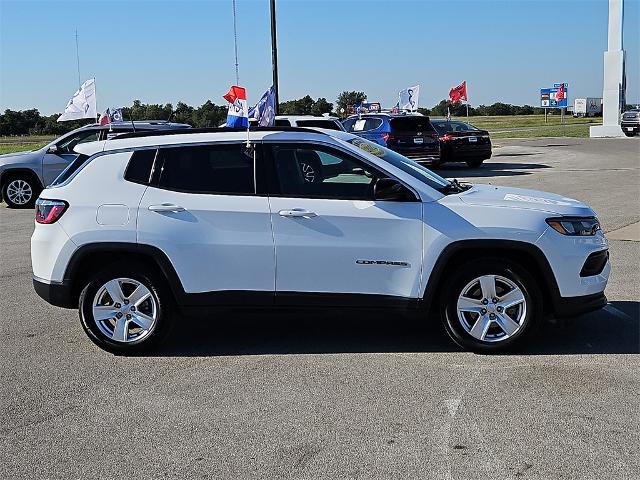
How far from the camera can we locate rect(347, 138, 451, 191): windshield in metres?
6.39

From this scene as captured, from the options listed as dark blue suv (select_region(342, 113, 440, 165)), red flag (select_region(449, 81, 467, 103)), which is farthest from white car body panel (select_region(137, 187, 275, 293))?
red flag (select_region(449, 81, 467, 103))

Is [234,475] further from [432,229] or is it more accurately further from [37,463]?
[432,229]

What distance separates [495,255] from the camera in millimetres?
6137

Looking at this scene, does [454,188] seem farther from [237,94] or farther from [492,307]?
[237,94]

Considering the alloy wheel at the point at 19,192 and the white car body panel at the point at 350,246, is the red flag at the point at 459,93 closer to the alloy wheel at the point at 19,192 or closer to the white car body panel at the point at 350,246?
the alloy wheel at the point at 19,192

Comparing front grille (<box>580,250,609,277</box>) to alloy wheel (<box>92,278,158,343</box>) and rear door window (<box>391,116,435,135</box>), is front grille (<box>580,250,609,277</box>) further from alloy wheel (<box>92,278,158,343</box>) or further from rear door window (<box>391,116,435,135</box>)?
rear door window (<box>391,116,435,135</box>)

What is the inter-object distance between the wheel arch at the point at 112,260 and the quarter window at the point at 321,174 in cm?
107

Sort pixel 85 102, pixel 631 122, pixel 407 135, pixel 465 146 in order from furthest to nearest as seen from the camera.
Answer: pixel 631 122 → pixel 465 146 → pixel 407 135 → pixel 85 102

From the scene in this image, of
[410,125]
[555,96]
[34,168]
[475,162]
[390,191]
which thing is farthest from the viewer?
[555,96]

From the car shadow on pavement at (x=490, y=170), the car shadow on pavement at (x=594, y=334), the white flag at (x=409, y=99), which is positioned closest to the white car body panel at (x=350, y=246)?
the car shadow on pavement at (x=594, y=334)

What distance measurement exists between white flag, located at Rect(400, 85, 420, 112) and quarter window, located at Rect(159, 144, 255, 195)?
1160 inches

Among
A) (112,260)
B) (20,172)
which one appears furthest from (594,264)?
(20,172)

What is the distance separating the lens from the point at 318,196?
6.18 metres

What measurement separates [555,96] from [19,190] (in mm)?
67277
